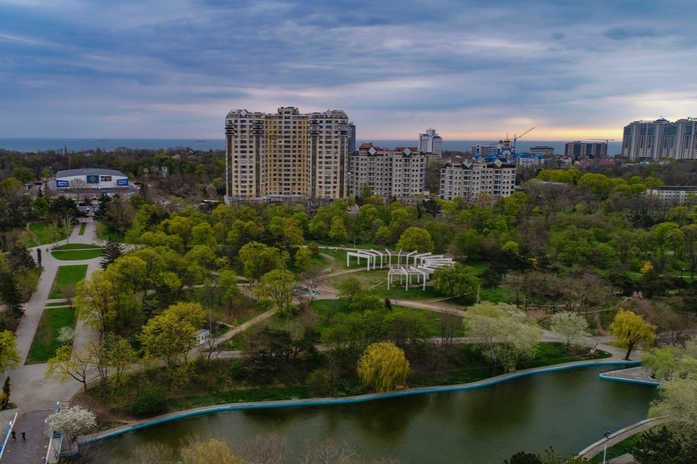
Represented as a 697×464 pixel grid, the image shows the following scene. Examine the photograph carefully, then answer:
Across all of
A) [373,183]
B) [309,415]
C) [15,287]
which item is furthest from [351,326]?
[373,183]

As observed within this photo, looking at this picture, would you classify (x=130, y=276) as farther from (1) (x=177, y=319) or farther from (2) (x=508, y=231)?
(2) (x=508, y=231)

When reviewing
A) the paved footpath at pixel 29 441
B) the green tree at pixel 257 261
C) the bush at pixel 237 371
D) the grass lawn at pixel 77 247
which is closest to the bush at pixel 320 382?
the bush at pixel 237 371

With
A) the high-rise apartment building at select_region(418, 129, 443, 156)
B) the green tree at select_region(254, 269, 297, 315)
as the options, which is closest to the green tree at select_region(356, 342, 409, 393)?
the green tree at select_region(254, 269, 297, 315)

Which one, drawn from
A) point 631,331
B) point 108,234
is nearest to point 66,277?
point 108,234

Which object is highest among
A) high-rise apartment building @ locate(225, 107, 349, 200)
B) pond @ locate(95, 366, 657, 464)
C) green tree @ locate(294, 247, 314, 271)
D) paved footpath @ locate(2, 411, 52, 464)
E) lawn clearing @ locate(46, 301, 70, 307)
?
high-rise apartment building @ locate(225, 107, 349, 200)

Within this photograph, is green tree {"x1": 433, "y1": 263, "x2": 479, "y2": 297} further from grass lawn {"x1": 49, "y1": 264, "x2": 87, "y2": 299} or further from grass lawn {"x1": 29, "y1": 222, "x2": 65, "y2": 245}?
grass lawn {"x1": 29, "y1": 222, "x2": 65, "y2": 245}

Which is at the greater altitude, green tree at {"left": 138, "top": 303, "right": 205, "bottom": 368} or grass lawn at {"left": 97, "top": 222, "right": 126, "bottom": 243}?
grass lawn at {"left": 97, "top": 222, "right": 126, "bottom": 243}
